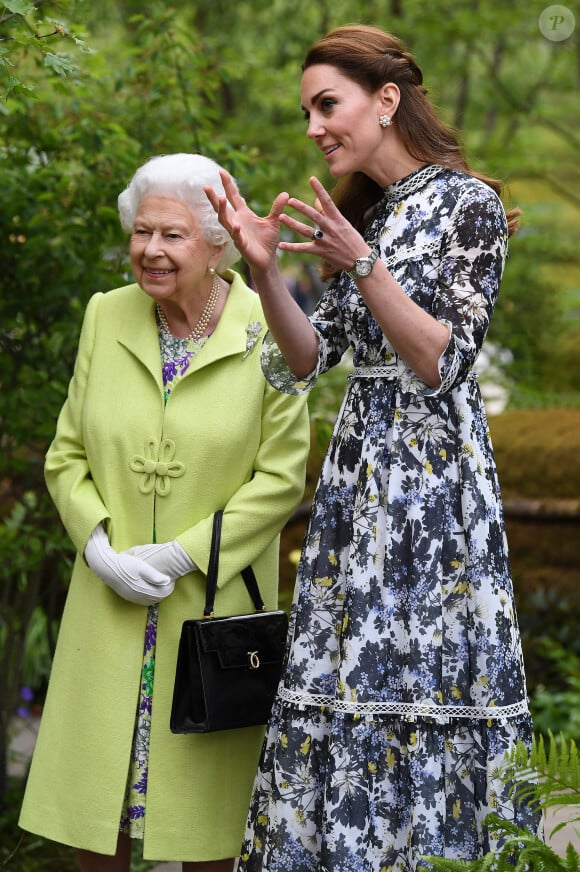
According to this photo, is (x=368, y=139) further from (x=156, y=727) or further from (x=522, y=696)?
(x=156, y=727)

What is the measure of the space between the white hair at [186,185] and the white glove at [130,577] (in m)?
0.85

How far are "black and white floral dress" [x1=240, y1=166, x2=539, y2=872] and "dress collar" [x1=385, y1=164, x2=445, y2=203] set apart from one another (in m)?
0.01

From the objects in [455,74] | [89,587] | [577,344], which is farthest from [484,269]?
[455,74]

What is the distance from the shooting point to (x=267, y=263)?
2.70m

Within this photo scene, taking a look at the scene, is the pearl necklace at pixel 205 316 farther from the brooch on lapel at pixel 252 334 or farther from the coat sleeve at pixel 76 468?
the coat sleeve at pixel 76 468

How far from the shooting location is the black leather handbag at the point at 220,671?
10.00 ft

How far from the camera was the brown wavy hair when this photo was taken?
280cm

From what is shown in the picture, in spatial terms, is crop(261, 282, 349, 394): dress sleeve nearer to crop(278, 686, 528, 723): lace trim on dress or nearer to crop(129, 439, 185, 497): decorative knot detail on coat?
crop(129, 439, 185, 497): decorative knot detail on coat

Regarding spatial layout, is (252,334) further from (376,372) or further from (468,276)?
(468,276)

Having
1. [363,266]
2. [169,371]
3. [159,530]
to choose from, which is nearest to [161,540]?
[159,530]

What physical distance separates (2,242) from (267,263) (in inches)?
68.8

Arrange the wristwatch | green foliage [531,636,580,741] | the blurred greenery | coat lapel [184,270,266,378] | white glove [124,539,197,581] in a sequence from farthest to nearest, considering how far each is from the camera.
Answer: green foliage [531,636,580,741]
the blurred greenery
coat lapel [184,270,266,378]
white glove [124,539,197,581]
the wristwatch

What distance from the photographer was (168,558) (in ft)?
10.1

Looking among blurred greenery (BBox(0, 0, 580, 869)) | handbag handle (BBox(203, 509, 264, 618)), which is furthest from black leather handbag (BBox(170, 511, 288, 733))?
blurred greenery (BBox(0, 0, 580, 869))
